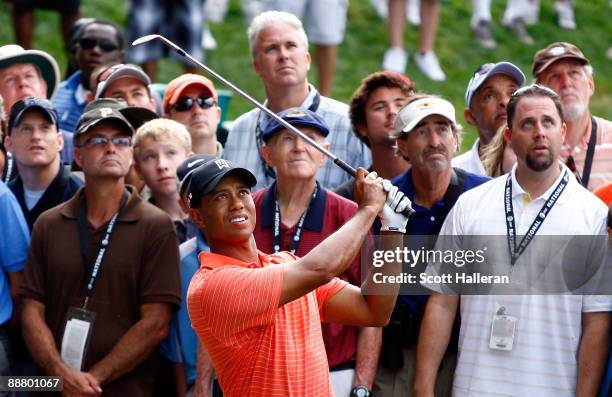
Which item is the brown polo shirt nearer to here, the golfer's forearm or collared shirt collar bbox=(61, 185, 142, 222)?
collared shirt collar bbox=(61, 185, 142, 222)

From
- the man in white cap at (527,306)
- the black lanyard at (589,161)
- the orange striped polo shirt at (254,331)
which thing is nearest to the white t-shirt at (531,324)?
the man in white cap at (527,306)

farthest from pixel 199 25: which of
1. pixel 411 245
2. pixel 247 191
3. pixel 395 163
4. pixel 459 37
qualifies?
pixel 247 191

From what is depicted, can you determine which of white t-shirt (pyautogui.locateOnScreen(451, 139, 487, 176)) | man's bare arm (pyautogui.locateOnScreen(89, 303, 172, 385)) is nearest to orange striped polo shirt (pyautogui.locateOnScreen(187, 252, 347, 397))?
man's bare arm (pyautogui.locateOnScreen(89, 303, 172, 385))

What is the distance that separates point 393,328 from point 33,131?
2.50m

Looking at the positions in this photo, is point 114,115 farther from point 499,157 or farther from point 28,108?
point 499,157

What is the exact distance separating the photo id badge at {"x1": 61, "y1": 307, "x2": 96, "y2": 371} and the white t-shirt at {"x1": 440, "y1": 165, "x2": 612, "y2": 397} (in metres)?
2.04

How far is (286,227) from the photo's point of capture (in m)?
6.93

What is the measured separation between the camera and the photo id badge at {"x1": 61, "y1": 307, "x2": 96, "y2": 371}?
7.12 m

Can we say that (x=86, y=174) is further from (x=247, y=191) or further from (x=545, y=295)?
(x=545, y=295)

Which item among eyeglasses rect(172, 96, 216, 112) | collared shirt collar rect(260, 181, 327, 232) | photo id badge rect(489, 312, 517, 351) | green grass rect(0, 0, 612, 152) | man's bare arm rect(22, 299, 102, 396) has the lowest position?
man's bare arm rect(22, 299, 102, 396)

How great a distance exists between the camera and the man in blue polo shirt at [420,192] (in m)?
6.80

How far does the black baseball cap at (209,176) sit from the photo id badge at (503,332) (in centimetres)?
154

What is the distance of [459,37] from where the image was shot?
1408cm

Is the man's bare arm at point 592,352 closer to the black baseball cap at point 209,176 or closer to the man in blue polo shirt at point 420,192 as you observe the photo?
the man in blue polo shirt at point 420,192
